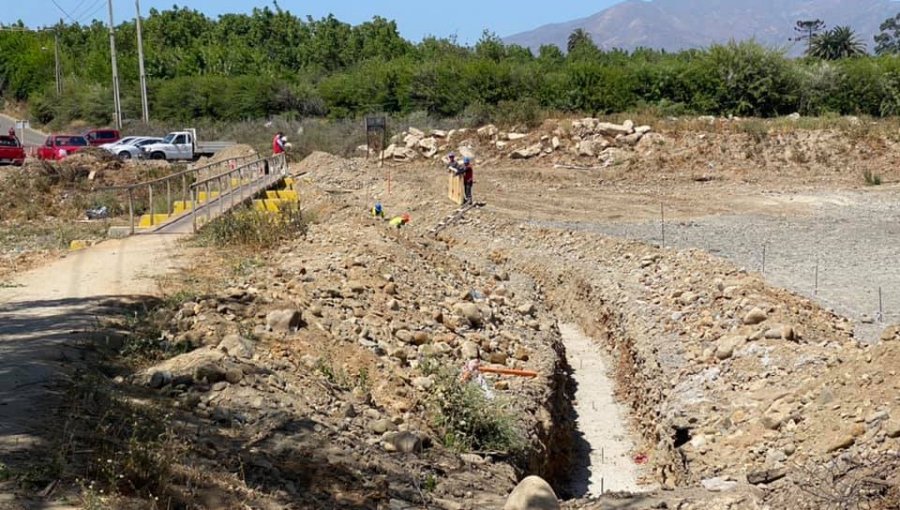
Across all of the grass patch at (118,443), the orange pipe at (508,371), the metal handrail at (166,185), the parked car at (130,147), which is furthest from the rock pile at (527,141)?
the grass patch at (118,443)

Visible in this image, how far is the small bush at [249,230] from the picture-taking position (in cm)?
1955

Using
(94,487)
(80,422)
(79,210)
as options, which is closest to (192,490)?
(94,487)

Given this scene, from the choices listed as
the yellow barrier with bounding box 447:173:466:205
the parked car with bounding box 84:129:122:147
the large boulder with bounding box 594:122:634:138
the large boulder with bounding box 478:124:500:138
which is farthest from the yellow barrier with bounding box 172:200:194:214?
the parked car with bounding box 84:129:122:147

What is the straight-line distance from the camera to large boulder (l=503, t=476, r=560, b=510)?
26.8 feet

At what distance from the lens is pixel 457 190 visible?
31.5 meters

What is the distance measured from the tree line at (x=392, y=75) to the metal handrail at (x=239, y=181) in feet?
52.0

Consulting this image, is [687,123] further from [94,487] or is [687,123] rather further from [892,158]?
[94,487]

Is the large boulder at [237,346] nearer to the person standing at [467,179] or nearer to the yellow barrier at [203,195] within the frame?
the yellow barrier at [203,195]

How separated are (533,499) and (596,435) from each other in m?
6.71

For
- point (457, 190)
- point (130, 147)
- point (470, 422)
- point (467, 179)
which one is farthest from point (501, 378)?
point (130, 147)

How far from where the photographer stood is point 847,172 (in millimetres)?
39062

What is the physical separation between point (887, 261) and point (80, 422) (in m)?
17.0

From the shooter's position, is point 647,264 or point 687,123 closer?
point 647,264

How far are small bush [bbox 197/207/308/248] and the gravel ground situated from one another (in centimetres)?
811
